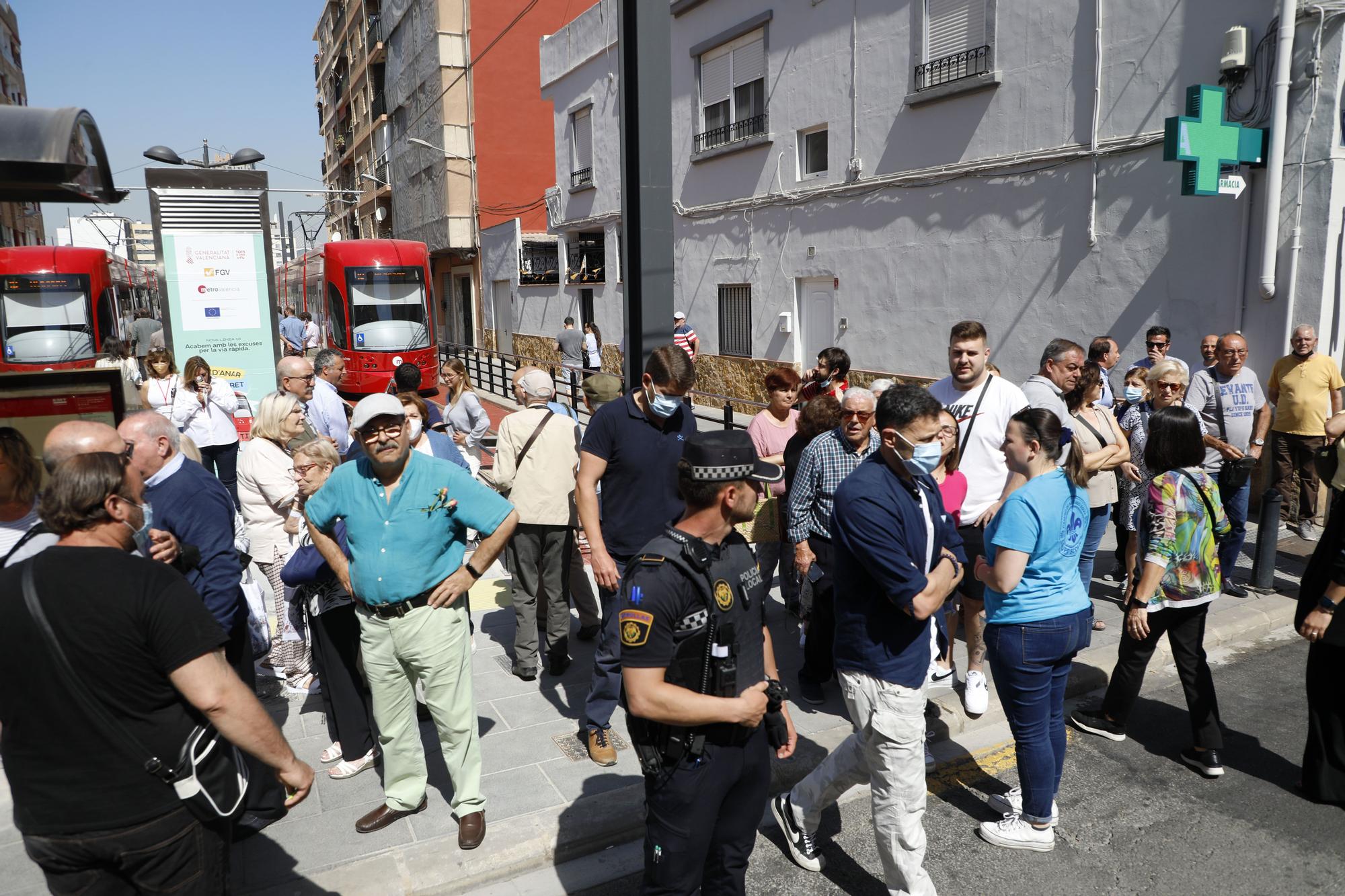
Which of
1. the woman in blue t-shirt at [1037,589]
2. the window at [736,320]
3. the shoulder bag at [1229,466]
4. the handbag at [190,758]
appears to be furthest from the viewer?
the window at [736,320]

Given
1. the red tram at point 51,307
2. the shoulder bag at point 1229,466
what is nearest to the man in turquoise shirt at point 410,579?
the shoulder bag at point 1229,466

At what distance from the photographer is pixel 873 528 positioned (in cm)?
307

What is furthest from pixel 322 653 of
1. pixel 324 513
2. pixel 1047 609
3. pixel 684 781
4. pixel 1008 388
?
pixel 1008 388

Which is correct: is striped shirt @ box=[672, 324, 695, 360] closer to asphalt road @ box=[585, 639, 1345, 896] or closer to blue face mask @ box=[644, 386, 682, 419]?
blue face mask @ box=[644, 386, 682, 419]

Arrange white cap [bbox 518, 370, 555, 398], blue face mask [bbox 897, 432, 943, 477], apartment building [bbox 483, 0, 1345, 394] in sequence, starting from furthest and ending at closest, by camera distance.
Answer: apartment building [bbox 483, 0, 1345, 394] < white cap [bbox 518, 370, 555, 398] < blue face mask [bbox 897, 432, 943, 477]

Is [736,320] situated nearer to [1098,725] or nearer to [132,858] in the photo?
[1098,725]

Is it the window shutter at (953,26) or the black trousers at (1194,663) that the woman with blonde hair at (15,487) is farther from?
the window shutter at (953,26)

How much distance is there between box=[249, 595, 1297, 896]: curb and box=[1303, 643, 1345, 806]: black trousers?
1.61m

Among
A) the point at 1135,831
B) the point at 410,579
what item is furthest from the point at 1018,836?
the point at 410,579

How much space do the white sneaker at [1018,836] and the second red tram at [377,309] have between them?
16.3 m

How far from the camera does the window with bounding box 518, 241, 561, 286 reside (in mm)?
27531

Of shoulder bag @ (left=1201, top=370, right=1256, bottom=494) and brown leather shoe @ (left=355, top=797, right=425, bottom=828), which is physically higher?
shoulder bag @ (left=1201, top=370, right=1256, bottom=494)

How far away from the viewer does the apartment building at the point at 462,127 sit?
32.8 meters

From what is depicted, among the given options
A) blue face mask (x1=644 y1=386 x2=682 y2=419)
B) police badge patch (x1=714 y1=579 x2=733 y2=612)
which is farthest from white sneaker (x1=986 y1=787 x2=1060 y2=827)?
blue face mask (x1=644 y1=386 x2=682 y2=419)
